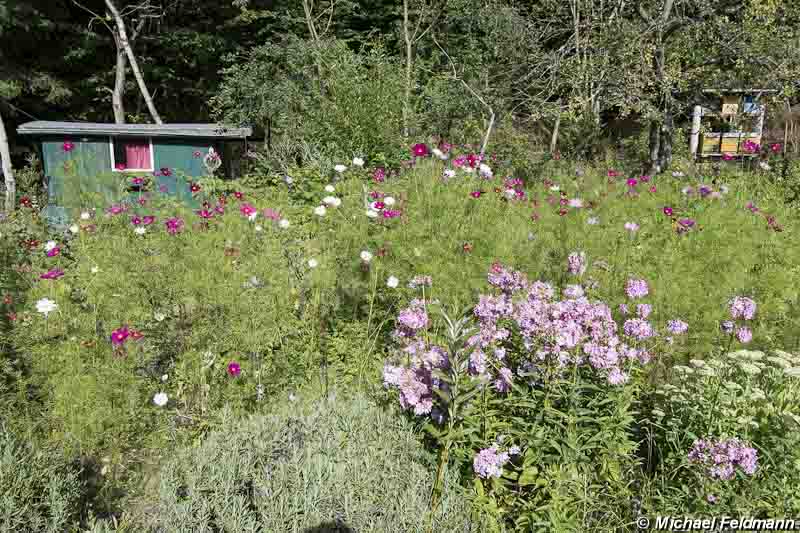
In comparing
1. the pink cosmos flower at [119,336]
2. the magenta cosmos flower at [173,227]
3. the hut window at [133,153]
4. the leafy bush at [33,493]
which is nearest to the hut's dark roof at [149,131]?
the hut window at [133,153]

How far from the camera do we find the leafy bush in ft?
5.95

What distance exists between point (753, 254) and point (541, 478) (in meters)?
3.44

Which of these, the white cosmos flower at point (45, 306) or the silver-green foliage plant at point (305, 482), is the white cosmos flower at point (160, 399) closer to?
the silver-green foliage plant at point (305, 482)

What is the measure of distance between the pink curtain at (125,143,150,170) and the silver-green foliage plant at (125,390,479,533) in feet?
32.7

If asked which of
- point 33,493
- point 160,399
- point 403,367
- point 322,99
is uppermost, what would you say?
point 322,99

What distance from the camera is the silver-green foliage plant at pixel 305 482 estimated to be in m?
1.91

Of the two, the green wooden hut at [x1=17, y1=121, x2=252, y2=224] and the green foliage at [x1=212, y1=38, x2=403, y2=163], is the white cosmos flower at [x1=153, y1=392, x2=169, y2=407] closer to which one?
the green foliage at [x1=212, y1=38, x2=403, y2=163]

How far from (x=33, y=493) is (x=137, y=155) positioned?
10.4 meters

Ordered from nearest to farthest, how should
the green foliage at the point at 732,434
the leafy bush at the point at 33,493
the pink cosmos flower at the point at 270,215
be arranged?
the leafy bush at the point at 33,493
the green foliage at the point at 732,434
the pink cosmos flower at the point at 270,215

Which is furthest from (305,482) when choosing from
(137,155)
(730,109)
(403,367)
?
(137,155)

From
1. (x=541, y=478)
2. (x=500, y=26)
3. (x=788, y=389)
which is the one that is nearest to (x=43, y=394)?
(x=541, y=478)

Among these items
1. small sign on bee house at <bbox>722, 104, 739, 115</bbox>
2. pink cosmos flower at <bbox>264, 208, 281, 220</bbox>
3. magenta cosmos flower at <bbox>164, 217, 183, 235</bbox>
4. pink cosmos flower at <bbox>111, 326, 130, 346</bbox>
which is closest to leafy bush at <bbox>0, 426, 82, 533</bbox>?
pink cosmos flower at <bbox>111, 326, 130, 346</bbox>

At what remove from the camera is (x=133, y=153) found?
36.3 ft

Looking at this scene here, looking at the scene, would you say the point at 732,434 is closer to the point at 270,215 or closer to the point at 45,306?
the point at 45,306
